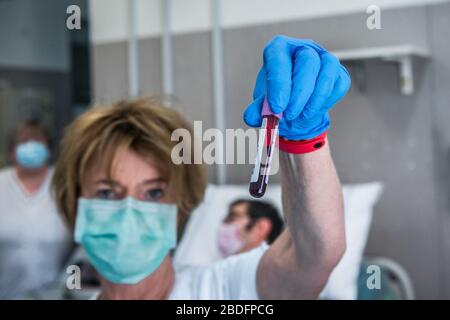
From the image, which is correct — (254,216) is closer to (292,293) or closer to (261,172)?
(292,293)

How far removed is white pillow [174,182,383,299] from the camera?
95 centimetres

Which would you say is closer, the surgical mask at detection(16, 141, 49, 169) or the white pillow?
the white pillow

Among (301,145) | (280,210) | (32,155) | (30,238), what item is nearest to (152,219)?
(280,210)

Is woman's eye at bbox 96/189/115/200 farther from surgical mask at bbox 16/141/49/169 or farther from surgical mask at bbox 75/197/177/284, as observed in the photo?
surgical mask at bbox 16/141/49/169

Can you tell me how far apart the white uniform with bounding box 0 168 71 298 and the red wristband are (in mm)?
1066

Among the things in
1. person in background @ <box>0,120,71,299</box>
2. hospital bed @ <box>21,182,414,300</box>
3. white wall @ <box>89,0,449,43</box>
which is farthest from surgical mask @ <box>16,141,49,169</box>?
white wall @ <box>89,0,449,43</box>

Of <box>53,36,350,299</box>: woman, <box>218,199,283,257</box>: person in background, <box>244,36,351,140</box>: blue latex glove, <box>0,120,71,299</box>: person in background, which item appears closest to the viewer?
<box>244,36,351,140</box>: blue latex glove

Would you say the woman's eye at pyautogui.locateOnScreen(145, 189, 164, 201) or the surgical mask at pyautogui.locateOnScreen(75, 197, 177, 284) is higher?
the woman's eye at pyautogui.locateOnScreen(145, 189, 164, 201)

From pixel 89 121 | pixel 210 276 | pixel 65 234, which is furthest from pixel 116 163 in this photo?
pixel 65 234

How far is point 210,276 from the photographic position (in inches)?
36.0

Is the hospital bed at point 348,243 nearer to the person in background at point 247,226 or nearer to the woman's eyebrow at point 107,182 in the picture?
the person in background at point 247,226

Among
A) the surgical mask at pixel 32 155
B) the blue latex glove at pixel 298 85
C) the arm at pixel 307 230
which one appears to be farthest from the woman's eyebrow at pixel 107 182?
the surgical mask at pixel 32 155

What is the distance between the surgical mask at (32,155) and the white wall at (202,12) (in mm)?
713
